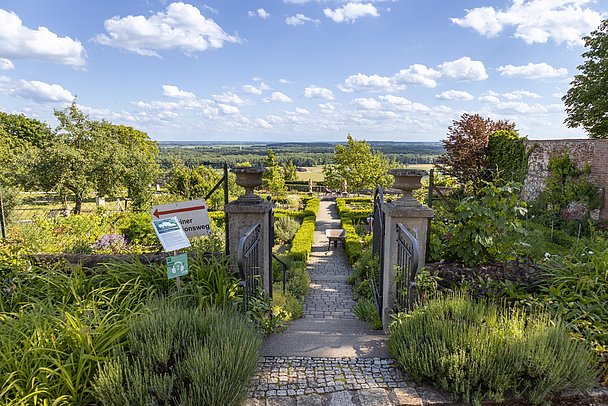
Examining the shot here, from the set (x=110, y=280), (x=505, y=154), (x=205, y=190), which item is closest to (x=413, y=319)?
(x=110, y=280)

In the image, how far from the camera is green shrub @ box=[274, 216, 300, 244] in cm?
1361

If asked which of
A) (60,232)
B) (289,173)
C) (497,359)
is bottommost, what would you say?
(60,232)

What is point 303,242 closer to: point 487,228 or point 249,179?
point 249,179

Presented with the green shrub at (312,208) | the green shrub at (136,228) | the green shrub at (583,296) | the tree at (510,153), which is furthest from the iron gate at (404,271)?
the tree at (510,153)

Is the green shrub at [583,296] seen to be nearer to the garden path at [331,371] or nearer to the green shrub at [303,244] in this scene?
the garden path at [331,371]

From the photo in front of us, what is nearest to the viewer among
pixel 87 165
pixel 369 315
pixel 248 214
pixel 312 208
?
pixel 248 214

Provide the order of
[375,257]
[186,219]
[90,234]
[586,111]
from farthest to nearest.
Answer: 1. [586,111]
2. [90,234]
3. [375,257]
4. [186,219]

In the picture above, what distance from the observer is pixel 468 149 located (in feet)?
54.3

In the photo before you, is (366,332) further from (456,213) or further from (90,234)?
(90,234)

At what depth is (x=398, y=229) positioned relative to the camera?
3.72 metres

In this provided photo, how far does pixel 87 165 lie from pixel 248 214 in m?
16.6

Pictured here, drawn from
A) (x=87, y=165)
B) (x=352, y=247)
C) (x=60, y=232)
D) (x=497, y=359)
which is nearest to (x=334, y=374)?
(x=497, y=359)

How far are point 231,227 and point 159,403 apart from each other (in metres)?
1.94

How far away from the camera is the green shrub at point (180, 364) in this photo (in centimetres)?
198
